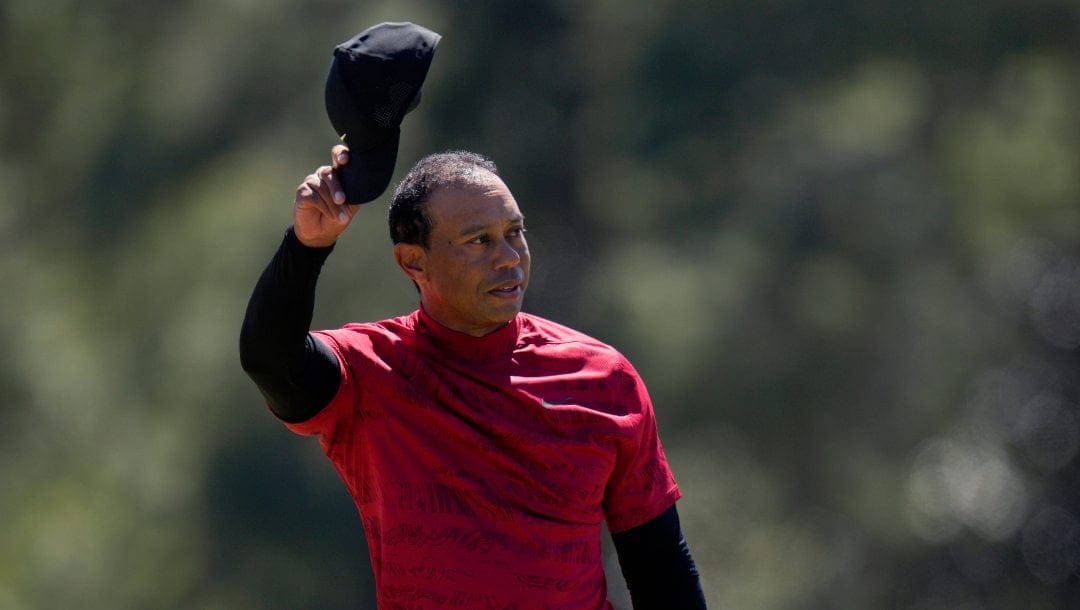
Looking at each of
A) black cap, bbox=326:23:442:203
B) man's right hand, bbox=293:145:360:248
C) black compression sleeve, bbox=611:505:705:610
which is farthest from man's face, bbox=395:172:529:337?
black compression sleeve, bbox=611:505:705:610

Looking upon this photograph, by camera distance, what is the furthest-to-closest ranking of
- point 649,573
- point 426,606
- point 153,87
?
point 153,87 → point 649,573 → point 426,606

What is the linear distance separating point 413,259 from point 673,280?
4.17 metres

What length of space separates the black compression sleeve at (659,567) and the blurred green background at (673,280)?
12.4 feet

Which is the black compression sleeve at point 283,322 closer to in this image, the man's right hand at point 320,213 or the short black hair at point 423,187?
the man's right hand at point 320,213

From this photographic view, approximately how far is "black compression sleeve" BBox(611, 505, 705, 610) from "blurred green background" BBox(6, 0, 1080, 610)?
3765 mm

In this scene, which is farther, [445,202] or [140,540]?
[140,540]

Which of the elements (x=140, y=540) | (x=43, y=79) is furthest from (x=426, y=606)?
(x=43, y=79)

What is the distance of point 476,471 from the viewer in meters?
2.50

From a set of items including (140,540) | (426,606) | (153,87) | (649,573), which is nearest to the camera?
(426,606)

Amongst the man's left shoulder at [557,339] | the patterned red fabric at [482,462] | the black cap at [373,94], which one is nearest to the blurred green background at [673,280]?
the man's left shoulder at [557,339]

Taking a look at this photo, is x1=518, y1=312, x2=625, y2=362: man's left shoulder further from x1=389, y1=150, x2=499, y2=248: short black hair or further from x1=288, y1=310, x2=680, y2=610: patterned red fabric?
x1=389, y1=150, x2=499, y2=248: short black hair

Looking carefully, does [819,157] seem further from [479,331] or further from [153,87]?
[479,331]

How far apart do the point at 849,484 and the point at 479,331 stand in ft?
14.3

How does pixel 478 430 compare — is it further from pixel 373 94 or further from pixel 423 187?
pixel 373 94
